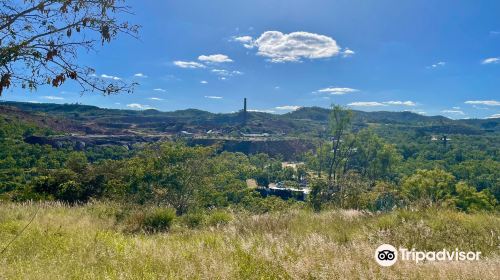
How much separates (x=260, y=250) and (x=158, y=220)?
4.74 metres

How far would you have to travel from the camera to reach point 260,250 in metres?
4.86

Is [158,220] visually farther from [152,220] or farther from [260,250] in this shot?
[260,250]

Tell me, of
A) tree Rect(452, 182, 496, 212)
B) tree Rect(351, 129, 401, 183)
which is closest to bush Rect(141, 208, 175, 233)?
tree Rect(452, 182, 496, 212)

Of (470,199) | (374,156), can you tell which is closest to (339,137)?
(374,156)

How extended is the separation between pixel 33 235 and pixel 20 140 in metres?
85.4

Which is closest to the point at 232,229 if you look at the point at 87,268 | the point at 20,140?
the point at 87,268

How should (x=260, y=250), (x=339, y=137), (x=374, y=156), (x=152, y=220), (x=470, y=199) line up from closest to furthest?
1. (x=260, y=250)
2. (x=152, y=220)
3. (x=470, y=199)
4. (x=339, y=137)
5. (x=374, y=156)

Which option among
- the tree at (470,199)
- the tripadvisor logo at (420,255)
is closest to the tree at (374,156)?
the tree at (470,199)

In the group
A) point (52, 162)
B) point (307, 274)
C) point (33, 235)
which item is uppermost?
point (307, 274)

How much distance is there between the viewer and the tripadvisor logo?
14.9 feet

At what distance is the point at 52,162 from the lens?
6131cm

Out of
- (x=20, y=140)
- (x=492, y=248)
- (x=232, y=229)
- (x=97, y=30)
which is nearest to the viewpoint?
(x=97, y=30)

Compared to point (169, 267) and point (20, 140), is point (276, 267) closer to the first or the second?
point (169, 267)

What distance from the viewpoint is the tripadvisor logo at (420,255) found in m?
4.56
